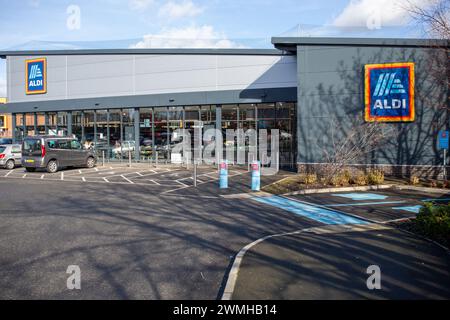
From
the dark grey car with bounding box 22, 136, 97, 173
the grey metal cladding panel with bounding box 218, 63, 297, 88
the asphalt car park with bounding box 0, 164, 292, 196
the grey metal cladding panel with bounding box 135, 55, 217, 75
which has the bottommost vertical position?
the asphalt car park with bounding box 0, 164, 292, 196

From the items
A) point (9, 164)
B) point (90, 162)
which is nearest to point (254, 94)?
point (90, 162)

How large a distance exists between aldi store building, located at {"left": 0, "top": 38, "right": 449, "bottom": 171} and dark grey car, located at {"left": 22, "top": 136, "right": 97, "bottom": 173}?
5.30 metres

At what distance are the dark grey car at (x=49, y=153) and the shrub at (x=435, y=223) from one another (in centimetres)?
1750

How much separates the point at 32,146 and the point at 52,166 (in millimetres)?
1362

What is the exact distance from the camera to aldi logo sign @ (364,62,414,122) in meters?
16.7

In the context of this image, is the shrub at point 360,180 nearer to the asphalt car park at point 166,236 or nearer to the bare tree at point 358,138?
the asphalt car park at point 166,236

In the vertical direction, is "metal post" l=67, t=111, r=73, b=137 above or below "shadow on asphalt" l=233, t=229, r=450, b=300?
above

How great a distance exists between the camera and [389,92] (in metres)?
16.9

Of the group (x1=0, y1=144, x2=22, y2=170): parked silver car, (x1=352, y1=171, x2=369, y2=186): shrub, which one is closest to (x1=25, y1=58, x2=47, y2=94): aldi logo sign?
(x1=0, y1=144, x2=22, y2=170): parked silver car

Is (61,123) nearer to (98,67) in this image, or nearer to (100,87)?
(100,87)

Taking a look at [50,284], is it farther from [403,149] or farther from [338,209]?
[403,149]

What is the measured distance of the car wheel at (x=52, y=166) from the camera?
20.3 metres

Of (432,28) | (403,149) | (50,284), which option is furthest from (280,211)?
(432,28)

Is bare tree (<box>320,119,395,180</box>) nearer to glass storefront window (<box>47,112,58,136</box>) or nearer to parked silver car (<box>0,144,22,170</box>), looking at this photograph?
parked silver car (<box>0,144,22,170</box>)
